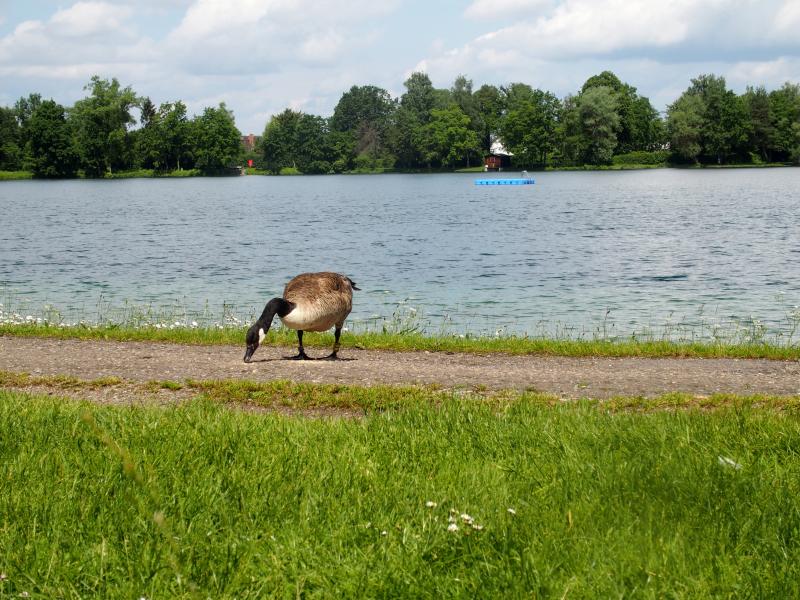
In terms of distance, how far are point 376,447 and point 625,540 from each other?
249cm

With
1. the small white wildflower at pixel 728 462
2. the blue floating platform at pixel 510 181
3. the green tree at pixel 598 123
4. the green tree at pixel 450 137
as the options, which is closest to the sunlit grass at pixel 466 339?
the small white wildflower at pixel 728 462

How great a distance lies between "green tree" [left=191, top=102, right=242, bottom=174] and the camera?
17750 centimetres

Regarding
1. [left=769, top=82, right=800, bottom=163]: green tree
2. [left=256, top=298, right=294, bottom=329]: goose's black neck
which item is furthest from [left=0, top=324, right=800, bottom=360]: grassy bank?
[left=769, top=82, right=800, bottom=163]: green tree

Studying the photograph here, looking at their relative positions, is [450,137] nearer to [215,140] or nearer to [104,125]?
[215,140]

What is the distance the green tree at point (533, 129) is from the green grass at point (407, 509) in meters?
160

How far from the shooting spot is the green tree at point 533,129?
163 metres

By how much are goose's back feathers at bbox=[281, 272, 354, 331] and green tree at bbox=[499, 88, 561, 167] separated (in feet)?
508

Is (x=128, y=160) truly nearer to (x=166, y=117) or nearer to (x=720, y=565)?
(x=166, y=117)

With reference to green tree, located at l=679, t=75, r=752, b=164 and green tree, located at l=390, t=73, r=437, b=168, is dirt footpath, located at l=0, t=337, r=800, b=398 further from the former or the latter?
green tree, located at l=390, t=73, r=437, b=168

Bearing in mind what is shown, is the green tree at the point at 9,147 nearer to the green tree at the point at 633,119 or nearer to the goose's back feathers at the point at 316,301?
the green tree at the point at 633,119

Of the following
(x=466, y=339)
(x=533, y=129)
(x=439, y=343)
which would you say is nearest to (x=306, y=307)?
(x=439, y=343)

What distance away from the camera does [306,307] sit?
39.4 feet

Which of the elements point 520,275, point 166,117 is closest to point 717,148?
point 166,117

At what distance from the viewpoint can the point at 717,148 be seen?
501ft
